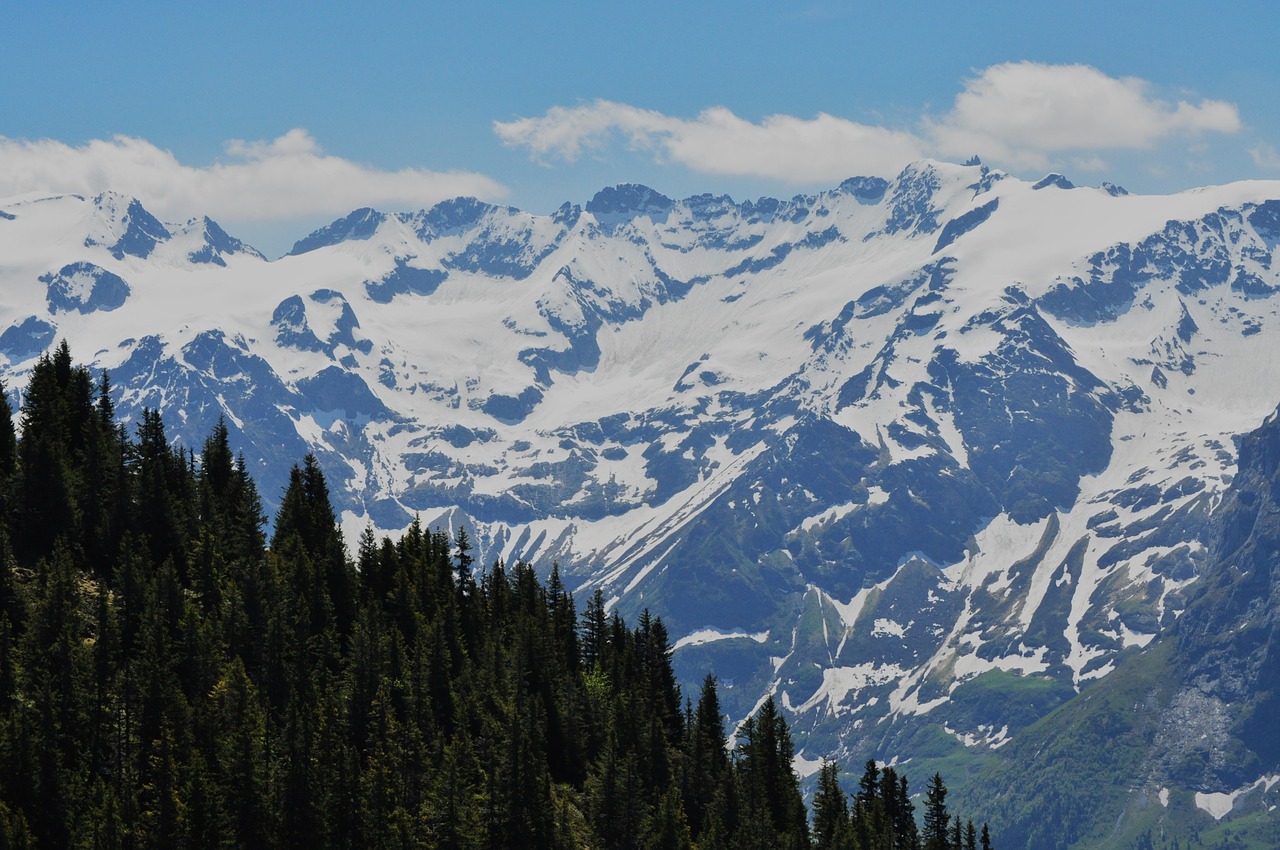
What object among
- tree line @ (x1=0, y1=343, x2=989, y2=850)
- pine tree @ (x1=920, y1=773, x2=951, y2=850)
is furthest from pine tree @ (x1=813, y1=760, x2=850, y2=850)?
pine tree @ (x1=920, y1=773, x2=951, y2=850)

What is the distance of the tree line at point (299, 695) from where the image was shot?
110 meters

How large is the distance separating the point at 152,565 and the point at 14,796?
34.7 metres

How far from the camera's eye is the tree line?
361ft

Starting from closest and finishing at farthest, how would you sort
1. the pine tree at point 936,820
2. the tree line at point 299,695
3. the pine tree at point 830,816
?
the tree line at point 299,695 → the pine tree at point 830,816 → the pine tree at point 936,820

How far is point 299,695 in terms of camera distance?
5054 inches

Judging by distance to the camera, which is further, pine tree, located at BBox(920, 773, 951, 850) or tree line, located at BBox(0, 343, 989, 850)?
pine tree, located at BBox(920, 773, 951, 850)

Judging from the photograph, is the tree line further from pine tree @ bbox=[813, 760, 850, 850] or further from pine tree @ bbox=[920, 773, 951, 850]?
pine tree @ bbox=[920, 773, 951, 850]

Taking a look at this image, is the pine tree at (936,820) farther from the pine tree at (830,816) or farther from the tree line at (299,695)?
the pine tree at (830,816)

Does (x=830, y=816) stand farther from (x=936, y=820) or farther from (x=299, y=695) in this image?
(x=299, y=695)

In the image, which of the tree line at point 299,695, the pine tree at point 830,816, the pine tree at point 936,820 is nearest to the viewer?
the tree line at point 299,695

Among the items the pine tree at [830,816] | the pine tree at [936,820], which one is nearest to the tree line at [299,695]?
the pine tree at [830,816]

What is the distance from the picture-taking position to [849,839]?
487 feet

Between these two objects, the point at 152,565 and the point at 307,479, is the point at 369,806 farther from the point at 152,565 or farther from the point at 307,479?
the point at 307,479

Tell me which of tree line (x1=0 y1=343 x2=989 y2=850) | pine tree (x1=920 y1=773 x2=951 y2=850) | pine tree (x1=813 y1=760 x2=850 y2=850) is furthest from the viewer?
pine tree (x1=920 y1=773 x2=951 y2=850)
